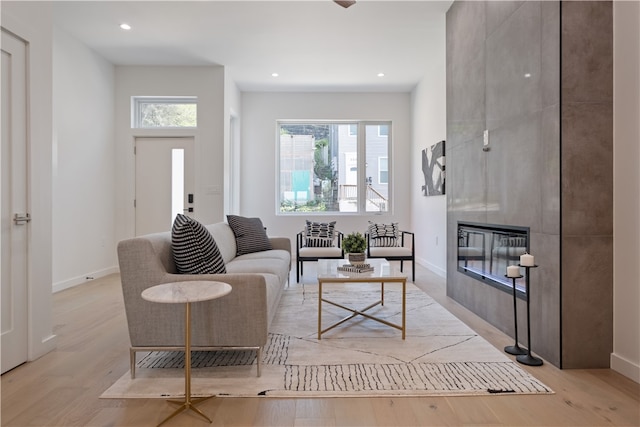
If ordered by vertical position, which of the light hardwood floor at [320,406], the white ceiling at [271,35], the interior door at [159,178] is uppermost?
the white ceiling at [271,35]

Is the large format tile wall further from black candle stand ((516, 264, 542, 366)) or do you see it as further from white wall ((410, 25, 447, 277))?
white wall ((410, 25, 447, 277))

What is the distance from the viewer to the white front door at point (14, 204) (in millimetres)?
2250

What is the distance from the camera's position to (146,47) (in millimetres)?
4992

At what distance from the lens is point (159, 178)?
578 cm

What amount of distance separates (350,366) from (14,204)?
2.21 metres

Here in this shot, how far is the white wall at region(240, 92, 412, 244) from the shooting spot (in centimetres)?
692

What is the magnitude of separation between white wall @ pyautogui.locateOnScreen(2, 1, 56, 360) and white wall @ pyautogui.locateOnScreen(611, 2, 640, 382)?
137 inches

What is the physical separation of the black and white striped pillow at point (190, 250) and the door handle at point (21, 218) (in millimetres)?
Answer: 924

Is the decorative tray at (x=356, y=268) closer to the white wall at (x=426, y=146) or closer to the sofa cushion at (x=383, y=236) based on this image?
the sofa cushion at (x=383, y=236)

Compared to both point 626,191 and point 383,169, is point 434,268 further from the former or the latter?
point 626,191

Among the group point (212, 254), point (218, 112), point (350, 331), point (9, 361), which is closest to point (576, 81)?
point (350, 331)

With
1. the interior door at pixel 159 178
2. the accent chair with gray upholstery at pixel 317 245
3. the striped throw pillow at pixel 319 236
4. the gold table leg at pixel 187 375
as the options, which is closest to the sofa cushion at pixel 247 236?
the accent chair with gray upholstery at pixel 317 245

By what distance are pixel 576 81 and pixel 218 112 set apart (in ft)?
15.1

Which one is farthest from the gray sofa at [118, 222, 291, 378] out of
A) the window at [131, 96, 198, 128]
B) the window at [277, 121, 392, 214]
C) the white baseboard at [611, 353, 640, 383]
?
the window at [277, 121, 392, 214]
